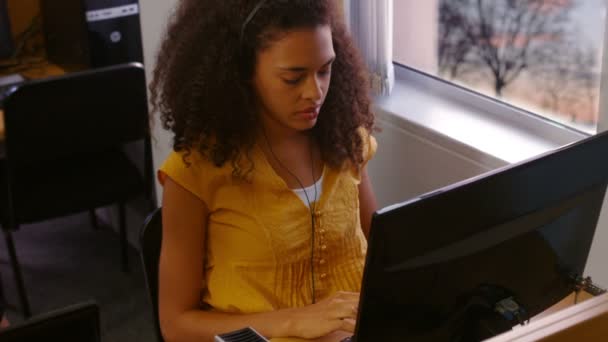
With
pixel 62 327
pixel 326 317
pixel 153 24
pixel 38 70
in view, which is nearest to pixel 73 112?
pixel 153 24

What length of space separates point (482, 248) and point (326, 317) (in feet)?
1.12

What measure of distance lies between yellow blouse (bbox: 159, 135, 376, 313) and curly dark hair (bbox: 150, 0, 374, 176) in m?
0.04

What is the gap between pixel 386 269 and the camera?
1.09 m

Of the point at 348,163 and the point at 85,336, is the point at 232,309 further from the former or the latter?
the point at 85,336

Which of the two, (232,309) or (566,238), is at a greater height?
(566,238)

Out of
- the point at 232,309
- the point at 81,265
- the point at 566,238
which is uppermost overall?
the point at 566,238

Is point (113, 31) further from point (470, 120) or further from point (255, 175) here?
point (255, 175)

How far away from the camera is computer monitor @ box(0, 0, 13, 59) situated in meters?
2.97

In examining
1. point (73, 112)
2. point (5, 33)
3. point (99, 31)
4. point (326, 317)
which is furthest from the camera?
point (5, 33)

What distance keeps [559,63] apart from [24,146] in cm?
147

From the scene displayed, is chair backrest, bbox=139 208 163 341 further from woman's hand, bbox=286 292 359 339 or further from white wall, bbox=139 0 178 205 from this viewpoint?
white wall, bbox=139 0 178 205

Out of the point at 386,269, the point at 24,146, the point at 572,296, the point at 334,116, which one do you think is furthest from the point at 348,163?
the point at 24,146

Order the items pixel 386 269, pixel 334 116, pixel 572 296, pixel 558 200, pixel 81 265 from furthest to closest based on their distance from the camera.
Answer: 1. pixel 81 265
2. pixel 334 116
3. pixel 572 296
4. pixel 558 200
5. pixel 386 269

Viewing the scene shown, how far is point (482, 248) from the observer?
1166mm
